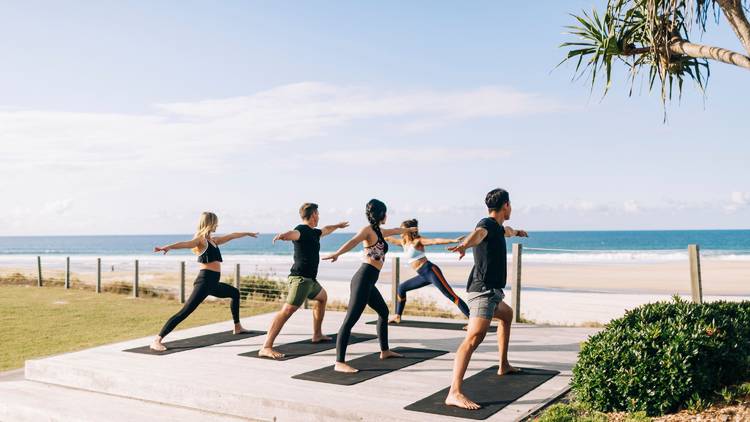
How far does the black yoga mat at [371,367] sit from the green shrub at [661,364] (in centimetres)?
204

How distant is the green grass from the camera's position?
10.2m

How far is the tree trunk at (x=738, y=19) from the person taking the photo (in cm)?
621

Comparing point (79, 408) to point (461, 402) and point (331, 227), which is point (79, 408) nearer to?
point (331, 227)

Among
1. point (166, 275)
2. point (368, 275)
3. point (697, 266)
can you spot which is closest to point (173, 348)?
point (368, 275)

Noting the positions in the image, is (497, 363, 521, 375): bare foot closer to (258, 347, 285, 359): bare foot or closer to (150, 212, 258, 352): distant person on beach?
(258, 347, 285, 359): bare foot

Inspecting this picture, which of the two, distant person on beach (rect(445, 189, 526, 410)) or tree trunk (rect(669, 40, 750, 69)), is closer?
distant person on beach (rect(445, 189, 526, 410))

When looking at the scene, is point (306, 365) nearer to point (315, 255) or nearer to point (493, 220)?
point (315, 255)

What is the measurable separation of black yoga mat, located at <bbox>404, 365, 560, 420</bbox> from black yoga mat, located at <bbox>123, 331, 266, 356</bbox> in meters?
3.60

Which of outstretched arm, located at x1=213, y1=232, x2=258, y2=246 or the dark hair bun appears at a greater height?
the dark hair bun

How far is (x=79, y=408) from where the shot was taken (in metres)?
6.07

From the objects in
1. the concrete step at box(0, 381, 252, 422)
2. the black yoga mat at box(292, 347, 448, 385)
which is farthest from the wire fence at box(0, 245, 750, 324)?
the concrete step at box(0, 381, 252, 422)

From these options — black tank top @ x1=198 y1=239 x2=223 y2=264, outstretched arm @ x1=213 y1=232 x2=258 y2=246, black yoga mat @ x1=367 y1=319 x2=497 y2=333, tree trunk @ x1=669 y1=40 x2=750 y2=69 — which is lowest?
black yoga mat @ x1=367 y1=319 x2=497 y2=333

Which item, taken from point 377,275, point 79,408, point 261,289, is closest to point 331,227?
point 377,275

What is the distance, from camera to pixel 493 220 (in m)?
5.35
